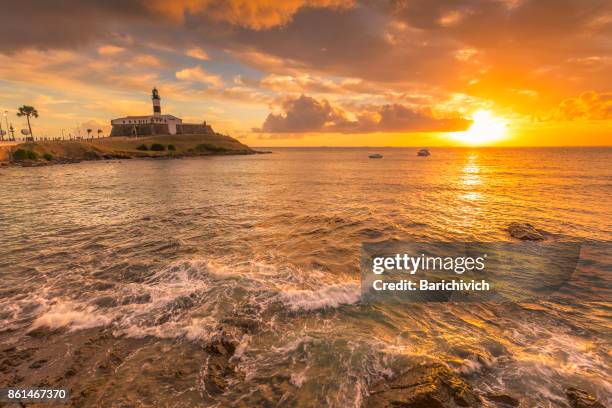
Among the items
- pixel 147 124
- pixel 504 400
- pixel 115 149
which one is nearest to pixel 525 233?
pixel 504 400

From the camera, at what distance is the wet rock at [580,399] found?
5.92m

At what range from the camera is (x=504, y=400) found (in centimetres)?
607

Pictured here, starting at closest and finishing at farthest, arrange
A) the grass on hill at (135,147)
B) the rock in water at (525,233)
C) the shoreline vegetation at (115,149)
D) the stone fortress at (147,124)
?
the rock in water at (525,233)
the shoreline vegetation at (115,149)
the grass on hill at (135,147)
the stone fortress at (147,124)

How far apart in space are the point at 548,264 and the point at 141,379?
1785 centimetres

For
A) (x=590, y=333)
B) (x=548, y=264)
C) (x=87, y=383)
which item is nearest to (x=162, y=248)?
(x=87, y=383)

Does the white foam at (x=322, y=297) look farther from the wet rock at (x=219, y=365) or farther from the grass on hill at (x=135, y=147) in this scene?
the grass on hill at (x=135, y=147)

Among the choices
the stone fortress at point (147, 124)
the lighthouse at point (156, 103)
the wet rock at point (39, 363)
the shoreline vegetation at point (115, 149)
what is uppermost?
the lighthouse at point (156, 103)

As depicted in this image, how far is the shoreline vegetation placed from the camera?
266 feet

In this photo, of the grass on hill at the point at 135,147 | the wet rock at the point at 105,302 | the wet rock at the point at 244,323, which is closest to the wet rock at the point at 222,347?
the wet rock at the point at 244,323

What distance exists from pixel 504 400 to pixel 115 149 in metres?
137

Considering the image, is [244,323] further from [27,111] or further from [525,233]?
[27,111]

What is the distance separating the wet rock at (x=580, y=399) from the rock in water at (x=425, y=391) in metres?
2.11

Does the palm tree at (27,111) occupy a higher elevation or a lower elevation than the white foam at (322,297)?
higher

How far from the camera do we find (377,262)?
14219 millimetres
